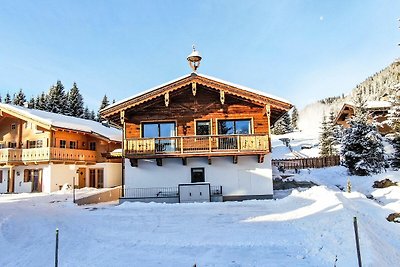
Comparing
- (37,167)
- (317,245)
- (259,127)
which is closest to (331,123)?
(259,127)

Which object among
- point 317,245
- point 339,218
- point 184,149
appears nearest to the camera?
point 317,245

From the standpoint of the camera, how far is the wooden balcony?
1994cm

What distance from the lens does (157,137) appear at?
2098 cm

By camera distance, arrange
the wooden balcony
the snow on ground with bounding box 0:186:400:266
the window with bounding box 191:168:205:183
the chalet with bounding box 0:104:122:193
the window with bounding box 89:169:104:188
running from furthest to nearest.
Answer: the window with bounding box 89:169:104:188 < the chalet with bounding box 0:104:122:193 < the window with bounding box 191:168:205:183 < the wooden balcony < the snow on ground with bounding box 0:186:400:266

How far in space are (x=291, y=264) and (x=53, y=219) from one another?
11.1 m

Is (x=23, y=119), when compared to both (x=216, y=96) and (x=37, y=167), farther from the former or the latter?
(x=216, y=96)

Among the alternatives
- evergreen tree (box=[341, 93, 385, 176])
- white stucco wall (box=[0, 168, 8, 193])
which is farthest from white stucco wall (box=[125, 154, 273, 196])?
white stucco wall (box=[0, 168, 8, 193])

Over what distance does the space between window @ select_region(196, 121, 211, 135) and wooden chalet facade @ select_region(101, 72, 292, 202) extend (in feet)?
0.06

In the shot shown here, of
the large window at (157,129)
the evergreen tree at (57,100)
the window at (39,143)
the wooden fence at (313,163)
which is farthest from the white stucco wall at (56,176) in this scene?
the evergreen tree at (57,100)

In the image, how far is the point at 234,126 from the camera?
21609 mm

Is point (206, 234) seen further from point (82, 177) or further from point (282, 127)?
point (282, 127)

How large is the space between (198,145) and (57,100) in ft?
154

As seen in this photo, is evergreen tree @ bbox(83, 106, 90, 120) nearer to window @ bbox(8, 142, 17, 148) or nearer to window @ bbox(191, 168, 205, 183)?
window @ bbox(8, 142, 17, 148)

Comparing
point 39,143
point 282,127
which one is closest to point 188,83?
point 39,143
